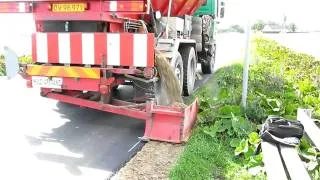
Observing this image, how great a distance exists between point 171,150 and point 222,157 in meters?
0.62

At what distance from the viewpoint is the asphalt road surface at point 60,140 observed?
416 centimetres

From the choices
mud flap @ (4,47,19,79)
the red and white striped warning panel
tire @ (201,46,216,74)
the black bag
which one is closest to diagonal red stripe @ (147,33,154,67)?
the red and white striped warning panel

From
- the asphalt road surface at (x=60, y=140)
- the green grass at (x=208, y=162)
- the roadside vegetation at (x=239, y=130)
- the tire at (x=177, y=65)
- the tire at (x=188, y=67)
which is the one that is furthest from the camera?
the tire at (x=188, y=67)

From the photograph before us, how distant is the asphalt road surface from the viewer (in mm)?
4160

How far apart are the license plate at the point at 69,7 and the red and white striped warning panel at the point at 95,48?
0.36 meters

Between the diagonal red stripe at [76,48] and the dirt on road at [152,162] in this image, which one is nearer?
the dirt on road at [152,162]

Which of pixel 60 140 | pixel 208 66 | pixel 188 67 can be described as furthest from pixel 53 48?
pixel 208 66

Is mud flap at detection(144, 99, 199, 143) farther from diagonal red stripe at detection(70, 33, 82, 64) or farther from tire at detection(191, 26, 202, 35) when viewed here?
tire at detection(191, 26, 202, 35)

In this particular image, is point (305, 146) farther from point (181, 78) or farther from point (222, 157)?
point (181, 78)

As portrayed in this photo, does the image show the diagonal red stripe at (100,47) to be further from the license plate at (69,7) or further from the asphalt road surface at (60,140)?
the asphalt road surface at (60,140)

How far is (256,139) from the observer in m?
4.46

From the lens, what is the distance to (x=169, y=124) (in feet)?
16.1

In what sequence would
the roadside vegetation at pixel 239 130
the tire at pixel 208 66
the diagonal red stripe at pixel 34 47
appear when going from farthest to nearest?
the tire at pixel 208 66 → the diagonal red stripe at pixel 34 47 → the roadside vegetation at pixel 239 130

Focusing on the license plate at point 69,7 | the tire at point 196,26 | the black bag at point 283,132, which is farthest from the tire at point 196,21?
the black bag at point 283,132
